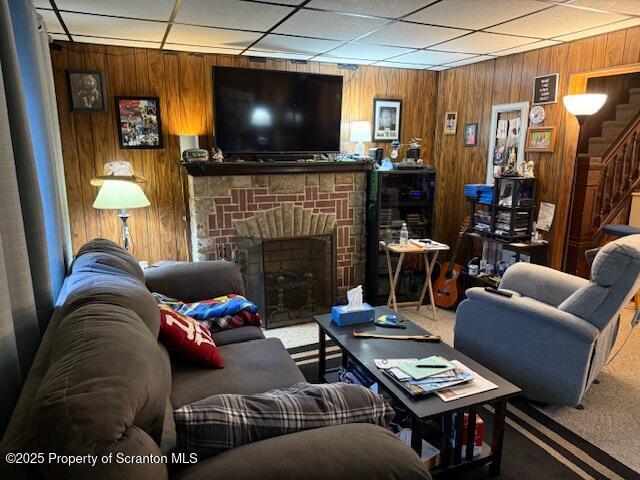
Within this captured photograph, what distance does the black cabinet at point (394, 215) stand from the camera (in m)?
4.04

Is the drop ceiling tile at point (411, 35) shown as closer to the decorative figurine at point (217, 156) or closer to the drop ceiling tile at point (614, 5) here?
the drop ceiling tile at point (614, 5)

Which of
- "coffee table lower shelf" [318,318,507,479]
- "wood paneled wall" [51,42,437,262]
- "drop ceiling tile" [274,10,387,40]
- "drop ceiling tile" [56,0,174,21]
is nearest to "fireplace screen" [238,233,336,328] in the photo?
"wood paneled wall" [51,42,437,262]

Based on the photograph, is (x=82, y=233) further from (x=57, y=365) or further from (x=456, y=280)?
(x=456, y=280)

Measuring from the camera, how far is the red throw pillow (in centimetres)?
190

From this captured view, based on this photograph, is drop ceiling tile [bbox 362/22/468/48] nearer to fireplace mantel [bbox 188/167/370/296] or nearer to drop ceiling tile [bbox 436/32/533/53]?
drop ceiling tile [bbox 436/32/533/53]

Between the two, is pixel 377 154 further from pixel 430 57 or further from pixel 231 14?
pixel 231 14

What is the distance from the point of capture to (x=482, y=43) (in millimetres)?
3398

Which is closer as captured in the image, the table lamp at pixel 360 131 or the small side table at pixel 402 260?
the small side table at pixel 402 260

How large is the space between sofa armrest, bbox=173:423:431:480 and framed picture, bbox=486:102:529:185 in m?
3.19

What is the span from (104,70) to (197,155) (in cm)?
104

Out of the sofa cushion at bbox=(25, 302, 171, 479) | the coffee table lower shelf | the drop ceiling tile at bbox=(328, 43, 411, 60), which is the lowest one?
the coffee table lower shelf

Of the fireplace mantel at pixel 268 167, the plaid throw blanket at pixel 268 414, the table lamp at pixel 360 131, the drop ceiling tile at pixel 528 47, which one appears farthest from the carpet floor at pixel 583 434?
the drop ceiling tile at pixel 528 47

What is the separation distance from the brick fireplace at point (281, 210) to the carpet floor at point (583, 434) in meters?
1.30

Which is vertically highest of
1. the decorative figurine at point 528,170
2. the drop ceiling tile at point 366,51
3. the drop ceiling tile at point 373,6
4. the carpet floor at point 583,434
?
the drop ceiling tile at point 366,51
